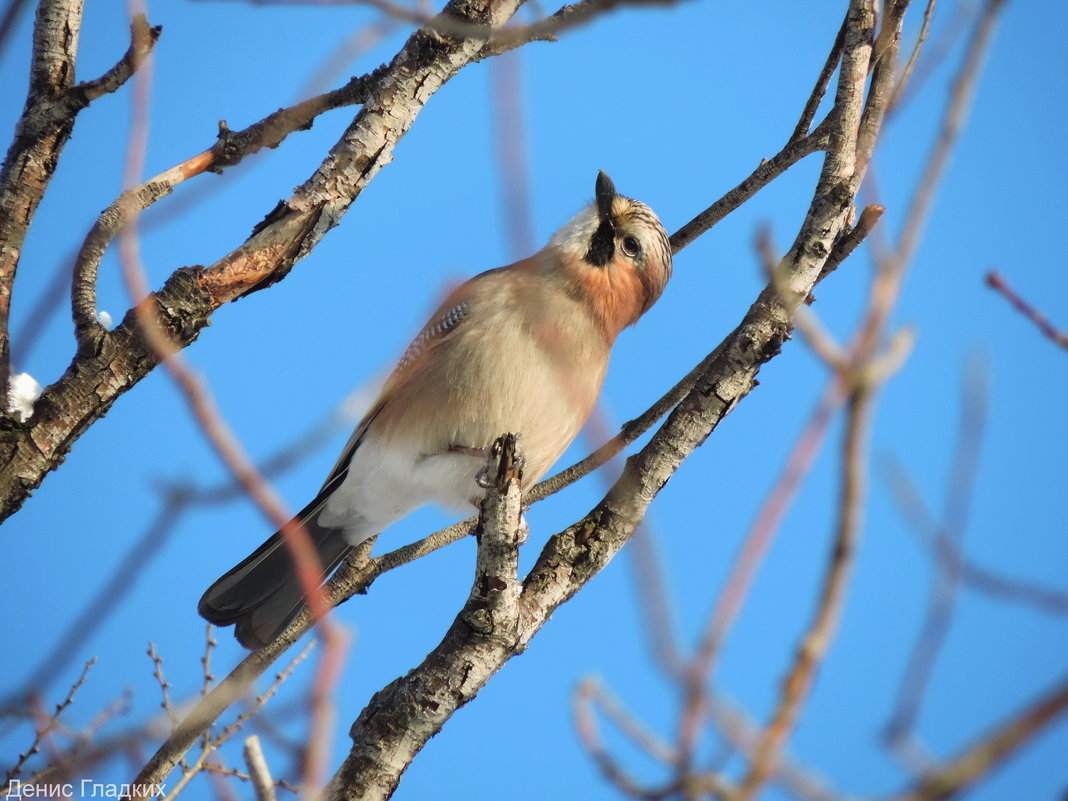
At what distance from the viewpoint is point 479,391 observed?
4.88 meters

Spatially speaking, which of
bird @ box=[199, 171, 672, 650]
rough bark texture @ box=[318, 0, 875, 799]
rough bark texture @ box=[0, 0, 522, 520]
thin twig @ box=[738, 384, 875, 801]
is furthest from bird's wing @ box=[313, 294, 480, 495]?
thin twig @ box=[738, 384, 875, 801]

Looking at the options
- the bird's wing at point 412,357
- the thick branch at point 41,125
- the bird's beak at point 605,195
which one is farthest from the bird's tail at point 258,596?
the bird's beak at point 605,195

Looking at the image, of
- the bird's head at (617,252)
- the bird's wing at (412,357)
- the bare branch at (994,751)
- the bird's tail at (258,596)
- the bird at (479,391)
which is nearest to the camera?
the bare branch at (994,751)

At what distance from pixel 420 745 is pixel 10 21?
243 centimetres

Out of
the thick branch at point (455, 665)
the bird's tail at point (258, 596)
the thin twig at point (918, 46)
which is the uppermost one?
the bird's tail at point (258, 596)

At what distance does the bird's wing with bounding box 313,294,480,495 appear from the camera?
5.26 m

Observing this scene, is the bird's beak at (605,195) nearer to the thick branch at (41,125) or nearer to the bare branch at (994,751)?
the thick branch at (41,125)

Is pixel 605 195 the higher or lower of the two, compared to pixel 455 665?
higher

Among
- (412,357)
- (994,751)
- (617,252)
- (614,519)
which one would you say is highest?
(412,357)

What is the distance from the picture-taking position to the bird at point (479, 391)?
484cm

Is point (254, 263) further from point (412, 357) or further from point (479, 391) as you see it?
point (412, 357)

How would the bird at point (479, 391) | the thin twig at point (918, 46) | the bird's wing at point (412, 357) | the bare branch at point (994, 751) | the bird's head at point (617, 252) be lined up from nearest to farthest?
the bare branch at point (994, 751) → the thin twig at point (918, 46) → the bird at point (479, 391) → the bird's wing at point (412, 357) → the bird's head at point (617, 252)

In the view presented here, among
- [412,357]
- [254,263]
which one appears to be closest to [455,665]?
[254,263]

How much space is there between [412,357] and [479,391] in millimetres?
738
